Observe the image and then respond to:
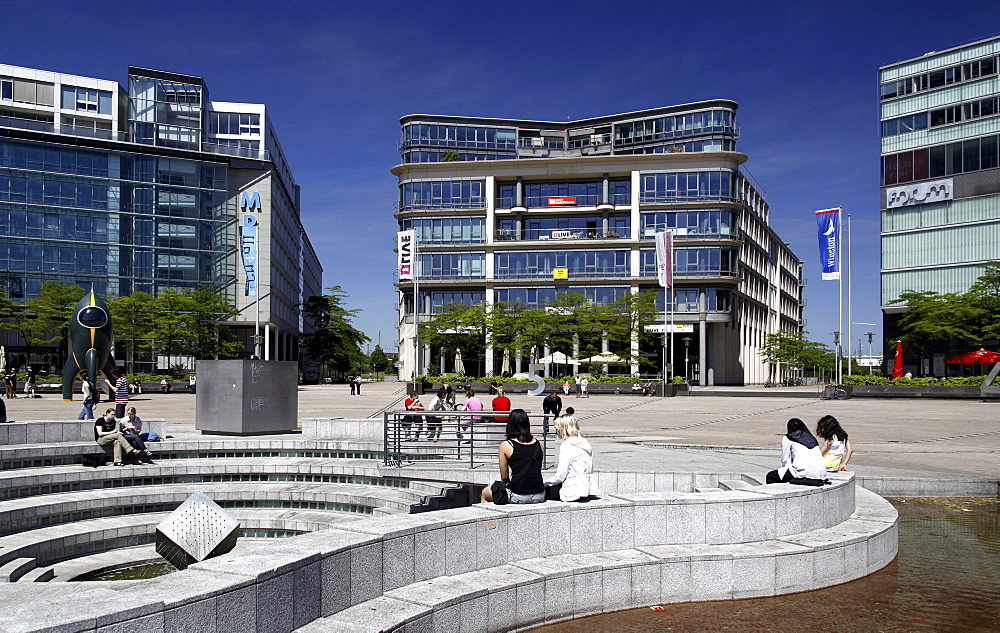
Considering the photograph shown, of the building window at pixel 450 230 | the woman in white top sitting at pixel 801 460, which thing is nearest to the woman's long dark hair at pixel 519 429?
the woman in white top sitting at pixel 801 460

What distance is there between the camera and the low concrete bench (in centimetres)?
1457

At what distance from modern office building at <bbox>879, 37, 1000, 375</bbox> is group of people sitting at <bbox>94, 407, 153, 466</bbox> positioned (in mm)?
58470

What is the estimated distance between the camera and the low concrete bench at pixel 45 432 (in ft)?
47.8

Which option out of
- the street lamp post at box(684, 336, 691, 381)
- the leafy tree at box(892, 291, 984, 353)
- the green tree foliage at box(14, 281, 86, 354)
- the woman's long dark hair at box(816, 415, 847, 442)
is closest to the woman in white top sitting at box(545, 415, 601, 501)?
the woman's long dark hair at box(816, 415, 847, 442)

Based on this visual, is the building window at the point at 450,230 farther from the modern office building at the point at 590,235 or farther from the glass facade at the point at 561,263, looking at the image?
the glass facade at the point at 561,263

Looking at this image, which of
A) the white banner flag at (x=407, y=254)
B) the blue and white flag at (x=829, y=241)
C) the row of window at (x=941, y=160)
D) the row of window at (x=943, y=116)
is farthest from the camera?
the white banner flag at (x=407, y=254)

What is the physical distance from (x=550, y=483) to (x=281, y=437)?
961cm

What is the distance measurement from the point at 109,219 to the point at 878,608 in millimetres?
66865

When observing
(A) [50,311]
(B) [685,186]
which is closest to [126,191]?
(A) [50,311]

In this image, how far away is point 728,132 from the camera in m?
84.9

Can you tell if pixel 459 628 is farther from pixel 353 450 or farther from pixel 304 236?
pixel 304 236

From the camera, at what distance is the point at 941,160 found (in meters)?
59.3

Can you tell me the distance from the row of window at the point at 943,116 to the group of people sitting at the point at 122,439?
61239 mm

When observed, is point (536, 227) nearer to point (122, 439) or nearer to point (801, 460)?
point (122, 439)
